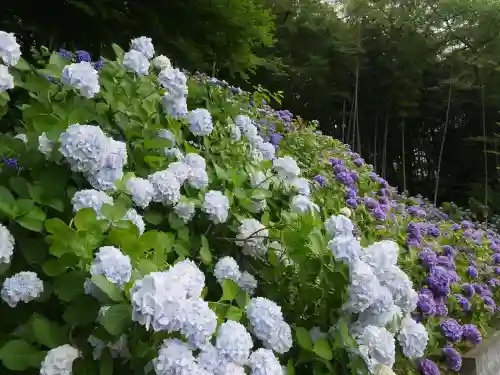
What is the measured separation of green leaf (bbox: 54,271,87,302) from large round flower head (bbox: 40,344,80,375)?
0.29 ft

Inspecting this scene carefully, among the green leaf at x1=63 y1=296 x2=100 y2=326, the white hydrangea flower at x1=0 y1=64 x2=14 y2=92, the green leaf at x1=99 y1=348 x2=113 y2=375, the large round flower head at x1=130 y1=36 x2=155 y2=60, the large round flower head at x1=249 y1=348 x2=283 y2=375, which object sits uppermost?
the large round flower head at x1=130 y1=36 x2=155 y2=60

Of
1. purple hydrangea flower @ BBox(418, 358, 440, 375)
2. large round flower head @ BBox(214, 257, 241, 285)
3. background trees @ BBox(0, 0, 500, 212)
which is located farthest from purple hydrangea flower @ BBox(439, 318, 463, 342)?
background trees @ BBox(0, 0, 500, 212)

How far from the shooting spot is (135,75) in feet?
5.44

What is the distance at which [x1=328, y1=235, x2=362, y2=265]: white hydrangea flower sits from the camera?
4.00 feet

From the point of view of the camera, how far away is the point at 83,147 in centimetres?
111

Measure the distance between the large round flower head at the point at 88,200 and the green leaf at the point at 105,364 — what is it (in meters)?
0.26

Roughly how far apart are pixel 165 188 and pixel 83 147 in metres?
0.23

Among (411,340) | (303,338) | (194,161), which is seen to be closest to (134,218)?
(194,161)

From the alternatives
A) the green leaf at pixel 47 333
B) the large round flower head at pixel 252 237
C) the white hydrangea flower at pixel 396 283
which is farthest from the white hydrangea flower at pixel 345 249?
the green leaf at pixel 47 333

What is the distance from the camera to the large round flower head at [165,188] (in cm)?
128

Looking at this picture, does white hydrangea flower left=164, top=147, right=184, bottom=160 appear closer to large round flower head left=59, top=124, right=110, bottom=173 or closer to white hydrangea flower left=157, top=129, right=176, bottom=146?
white hydrangea flower left=157, top=129, right=176, bottom=146

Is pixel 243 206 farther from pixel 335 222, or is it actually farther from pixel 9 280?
pixel 9 280

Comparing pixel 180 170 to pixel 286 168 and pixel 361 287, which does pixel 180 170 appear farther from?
pixel 361 287

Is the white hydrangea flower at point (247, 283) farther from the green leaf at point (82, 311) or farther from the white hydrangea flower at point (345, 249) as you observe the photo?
the green leaf at point (82, 311)
